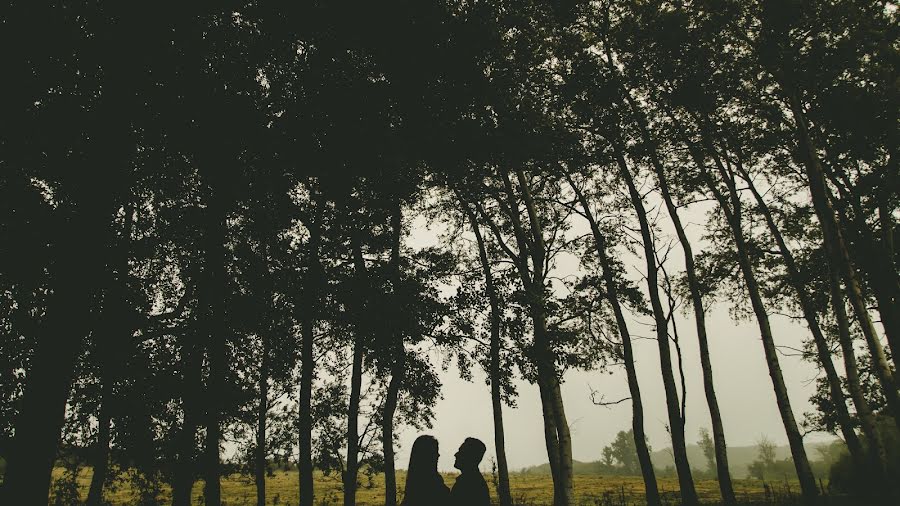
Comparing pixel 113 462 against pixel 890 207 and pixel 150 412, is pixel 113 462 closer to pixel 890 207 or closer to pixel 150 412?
pixel 150 412

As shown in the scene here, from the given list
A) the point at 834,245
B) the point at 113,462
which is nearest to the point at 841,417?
the point at 834,245

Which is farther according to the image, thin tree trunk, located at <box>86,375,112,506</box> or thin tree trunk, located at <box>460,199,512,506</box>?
thin tree trunk, located at <box>460,199,512,506</box>

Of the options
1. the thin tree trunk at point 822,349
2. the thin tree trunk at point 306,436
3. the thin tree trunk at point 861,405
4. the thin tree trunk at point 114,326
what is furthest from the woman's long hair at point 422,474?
the thin tree trunk at point 822,349

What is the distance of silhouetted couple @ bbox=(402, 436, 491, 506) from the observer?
13.4 ft

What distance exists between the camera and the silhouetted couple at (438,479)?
4082mm

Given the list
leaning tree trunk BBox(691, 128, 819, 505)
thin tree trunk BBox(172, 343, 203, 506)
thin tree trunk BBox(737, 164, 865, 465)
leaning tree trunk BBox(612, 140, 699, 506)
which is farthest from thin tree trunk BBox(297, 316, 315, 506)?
thin tree trunk BBox(737, 164, 865, 465)

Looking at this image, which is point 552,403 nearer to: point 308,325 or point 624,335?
point 624,335

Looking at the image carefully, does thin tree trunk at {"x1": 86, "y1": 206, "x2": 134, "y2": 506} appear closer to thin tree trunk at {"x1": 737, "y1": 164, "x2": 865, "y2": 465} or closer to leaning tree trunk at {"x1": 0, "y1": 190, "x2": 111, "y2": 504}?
leaning tree trunk at {"x1": 0, "y1": 190, "x2": 111, "y2": 504}

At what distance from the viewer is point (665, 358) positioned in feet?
45.7

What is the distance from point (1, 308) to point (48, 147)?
10.4 feet

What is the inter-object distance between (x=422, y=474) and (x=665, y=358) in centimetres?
1200

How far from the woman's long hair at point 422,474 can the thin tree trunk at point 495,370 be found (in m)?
6.39

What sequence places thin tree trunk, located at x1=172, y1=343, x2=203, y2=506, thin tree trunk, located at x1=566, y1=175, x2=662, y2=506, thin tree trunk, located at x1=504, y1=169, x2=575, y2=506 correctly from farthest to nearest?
1. thin tree trunk, located at x1=566, y1=175, x2=662, y2=506
2. thin tree trunk, located at x1=504, y1=169, x2=575, y2=506
3. thin tree trunk, located at x1=172, y1=343, x2=203, y2=506

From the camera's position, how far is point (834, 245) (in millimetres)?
11016
